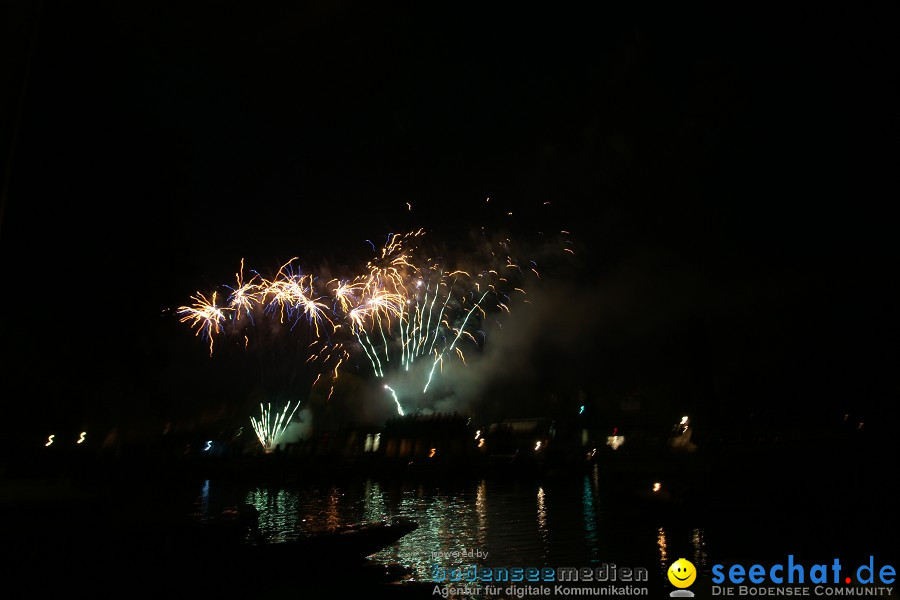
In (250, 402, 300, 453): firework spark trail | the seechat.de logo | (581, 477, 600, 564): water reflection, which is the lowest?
the seechat.de logo

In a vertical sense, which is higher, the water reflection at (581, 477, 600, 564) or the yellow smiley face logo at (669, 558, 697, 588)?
the water reflection at (581, 477, 600, 564)

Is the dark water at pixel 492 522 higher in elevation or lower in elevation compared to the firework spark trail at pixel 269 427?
lower

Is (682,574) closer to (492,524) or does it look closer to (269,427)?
(492,524)

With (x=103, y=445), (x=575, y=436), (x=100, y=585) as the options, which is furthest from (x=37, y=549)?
(x=575, y=436)

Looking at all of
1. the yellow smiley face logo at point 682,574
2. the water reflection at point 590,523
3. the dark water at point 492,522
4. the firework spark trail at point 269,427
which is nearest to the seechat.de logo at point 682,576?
the yellow smiley face logo at point 682,574

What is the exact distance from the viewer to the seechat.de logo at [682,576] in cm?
1083

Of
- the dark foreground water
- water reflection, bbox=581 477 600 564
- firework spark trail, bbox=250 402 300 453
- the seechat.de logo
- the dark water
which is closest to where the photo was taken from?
the seechat.de logo

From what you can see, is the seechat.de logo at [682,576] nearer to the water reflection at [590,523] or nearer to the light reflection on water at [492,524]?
the light reflection on water at [492,524]

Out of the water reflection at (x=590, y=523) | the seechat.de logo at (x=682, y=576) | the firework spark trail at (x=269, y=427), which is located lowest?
the seechat.de logo at (x=682, y=576)

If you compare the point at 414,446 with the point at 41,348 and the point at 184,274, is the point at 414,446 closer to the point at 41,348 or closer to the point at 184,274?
the point at 184,274

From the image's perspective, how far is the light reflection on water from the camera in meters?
14.6

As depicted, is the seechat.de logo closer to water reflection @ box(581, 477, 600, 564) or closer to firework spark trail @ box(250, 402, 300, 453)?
water reflection @ box(581, 477, 600, 564)

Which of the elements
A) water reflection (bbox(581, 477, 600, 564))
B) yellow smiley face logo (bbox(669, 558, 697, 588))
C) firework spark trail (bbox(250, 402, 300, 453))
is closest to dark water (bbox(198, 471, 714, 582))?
water reflection (bbox(581, 477, 600, 564))

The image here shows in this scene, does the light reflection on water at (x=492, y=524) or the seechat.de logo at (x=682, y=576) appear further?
the light reflection on water at (x=492, y=524)
